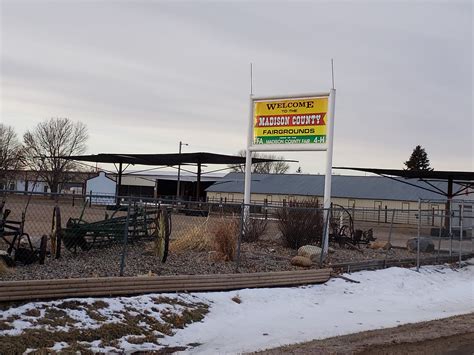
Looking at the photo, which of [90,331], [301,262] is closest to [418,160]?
[301,262]

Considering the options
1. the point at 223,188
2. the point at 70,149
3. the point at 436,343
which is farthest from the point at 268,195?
the point at 436,343

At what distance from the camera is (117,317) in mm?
7562

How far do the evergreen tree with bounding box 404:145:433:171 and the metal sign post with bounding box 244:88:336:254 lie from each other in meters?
80.3

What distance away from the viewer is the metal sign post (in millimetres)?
16344

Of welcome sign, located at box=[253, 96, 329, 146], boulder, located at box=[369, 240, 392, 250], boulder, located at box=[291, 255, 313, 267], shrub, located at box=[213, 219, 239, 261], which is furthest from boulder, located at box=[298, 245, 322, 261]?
boulder, located at box=[369, 240, 392, 250]

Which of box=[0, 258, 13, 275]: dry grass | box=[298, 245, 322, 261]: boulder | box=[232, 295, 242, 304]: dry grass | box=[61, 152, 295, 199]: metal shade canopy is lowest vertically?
box=[232, 295, 242, 304]: dry grass

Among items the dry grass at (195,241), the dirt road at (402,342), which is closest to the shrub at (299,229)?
the dry grass at (195,241)

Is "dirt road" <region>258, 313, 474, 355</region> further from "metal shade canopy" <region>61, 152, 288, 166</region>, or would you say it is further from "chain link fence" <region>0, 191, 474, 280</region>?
"metal shade canopy" <region>61, 152, 288, 166</region>

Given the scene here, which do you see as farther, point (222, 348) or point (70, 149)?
point (70, 149)

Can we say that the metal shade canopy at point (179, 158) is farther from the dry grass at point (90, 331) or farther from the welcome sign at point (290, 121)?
the dry grass at point (90, 331)

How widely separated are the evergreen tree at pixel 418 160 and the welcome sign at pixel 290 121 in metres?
80.4

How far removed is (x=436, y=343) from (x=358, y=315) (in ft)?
6.13

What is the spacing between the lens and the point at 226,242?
1233cm

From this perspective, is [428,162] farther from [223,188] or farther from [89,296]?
[89,296]
